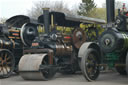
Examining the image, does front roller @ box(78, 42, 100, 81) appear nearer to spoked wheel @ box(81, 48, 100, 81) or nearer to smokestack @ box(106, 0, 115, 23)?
spoked wheel @ box(81, 48, 100, 81)

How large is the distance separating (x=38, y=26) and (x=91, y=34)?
90.5 inches

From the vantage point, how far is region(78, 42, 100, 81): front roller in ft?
23.6

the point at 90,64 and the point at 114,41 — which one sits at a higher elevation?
the point at 114,41

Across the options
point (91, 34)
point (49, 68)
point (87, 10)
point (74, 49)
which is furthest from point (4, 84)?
point (87, 10)

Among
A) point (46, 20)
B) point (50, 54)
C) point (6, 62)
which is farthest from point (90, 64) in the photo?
point (6, 62)

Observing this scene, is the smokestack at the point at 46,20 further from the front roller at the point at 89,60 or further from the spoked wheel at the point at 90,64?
the spoked wheel at the point at 90,64

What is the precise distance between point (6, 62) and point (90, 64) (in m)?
3.51

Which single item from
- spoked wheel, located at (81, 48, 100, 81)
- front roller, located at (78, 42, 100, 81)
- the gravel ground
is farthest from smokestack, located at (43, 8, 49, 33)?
spoked wheel, located at (81, 48, 100, 81)

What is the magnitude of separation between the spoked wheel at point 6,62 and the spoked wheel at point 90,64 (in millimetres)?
3370

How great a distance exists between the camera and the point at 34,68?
8023 mm

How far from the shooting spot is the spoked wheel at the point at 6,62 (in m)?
9.36

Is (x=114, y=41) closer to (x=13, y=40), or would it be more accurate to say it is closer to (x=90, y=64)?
(x=90, y=64)

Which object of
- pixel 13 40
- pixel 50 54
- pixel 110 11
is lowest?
pixel 50 54

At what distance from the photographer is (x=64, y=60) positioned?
9930 millimetres
